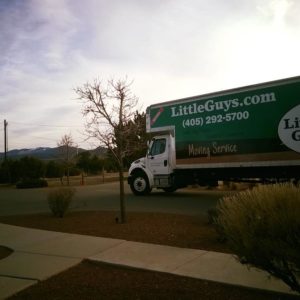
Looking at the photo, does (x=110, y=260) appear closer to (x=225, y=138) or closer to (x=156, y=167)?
(x=225, y=138)

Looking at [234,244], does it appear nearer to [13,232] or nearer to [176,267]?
[176,267]

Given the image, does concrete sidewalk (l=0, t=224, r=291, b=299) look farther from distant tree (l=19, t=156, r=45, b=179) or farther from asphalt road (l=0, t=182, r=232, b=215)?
distant tree (l=19, t=156, r=45, b=179)

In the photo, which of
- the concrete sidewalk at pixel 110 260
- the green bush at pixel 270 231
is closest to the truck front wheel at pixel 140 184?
the concrete sidewalk at pixel 110 260

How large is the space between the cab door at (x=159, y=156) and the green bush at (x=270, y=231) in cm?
1390

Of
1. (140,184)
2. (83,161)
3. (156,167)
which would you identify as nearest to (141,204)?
(156,167)

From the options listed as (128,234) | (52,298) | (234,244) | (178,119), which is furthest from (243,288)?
(178,119)

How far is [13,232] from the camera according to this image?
33.4 ft

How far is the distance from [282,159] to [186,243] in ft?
25.8

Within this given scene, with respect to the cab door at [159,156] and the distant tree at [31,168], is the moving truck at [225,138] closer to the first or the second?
the cab door at [159,156]

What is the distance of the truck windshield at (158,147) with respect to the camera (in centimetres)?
1878

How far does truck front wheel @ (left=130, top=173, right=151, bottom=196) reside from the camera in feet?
64.6

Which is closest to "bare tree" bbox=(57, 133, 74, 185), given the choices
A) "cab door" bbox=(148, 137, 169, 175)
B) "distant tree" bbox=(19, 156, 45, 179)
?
"distant tree" bbox=(19, 156, 45, 179)

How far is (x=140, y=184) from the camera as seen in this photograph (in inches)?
783

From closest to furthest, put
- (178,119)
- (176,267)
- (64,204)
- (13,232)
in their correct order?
(176,267)
(13,232)
(64,204)
(178,119)
